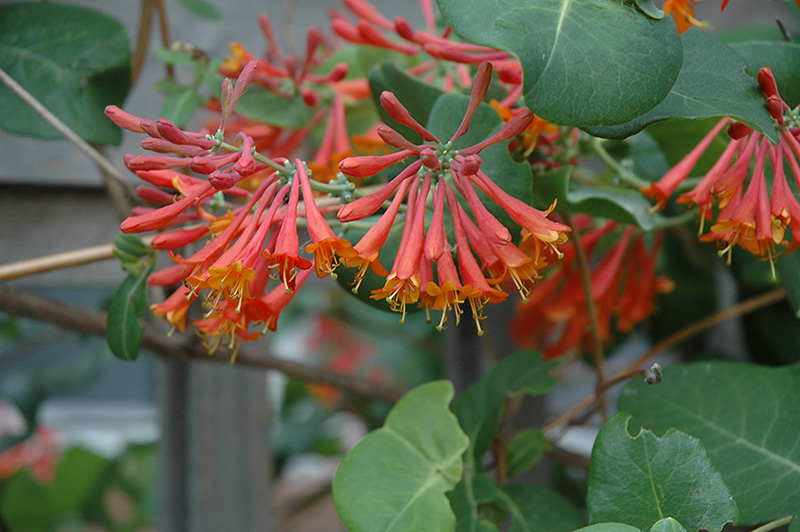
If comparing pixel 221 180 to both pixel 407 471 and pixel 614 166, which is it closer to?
pixel 407 471

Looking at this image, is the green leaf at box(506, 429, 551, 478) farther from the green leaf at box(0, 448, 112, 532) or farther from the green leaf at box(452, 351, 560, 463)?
the green leaf at box(0, 448, 112, 532)

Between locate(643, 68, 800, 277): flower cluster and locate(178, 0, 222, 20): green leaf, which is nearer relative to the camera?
locate(643, 68, 800, 277): flower cluster

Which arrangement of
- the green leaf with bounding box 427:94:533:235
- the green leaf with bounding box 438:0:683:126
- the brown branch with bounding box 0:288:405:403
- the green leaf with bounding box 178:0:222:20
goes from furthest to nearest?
the green leaf with bounding box 178:0:222:20 < the brown branch with bounding box 0:288:405:403 < the green leaf with bounding box 427:94:533:235 < the green leaf with bounding box 438:0:683:126

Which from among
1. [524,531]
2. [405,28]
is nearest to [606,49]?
[405,28]

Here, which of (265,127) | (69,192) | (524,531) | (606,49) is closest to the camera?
(606,49)

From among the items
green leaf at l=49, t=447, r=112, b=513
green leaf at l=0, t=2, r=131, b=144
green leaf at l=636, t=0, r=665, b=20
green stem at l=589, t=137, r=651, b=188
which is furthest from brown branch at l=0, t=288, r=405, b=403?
green leaf at l=49, t=447, r=112, b=513

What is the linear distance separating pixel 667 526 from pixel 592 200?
0.75ft

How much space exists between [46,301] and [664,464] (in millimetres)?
621

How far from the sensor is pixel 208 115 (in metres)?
0.95

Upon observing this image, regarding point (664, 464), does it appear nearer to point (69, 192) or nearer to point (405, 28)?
point (405, 28)

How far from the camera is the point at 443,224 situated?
0.40 metres

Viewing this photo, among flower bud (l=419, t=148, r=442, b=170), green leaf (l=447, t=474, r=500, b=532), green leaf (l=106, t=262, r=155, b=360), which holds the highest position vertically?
flower bud (l=419, t=148, r=442, b=170)

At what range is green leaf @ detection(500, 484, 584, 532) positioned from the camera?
0.54m

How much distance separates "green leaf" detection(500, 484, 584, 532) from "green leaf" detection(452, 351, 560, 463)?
0.05 m
